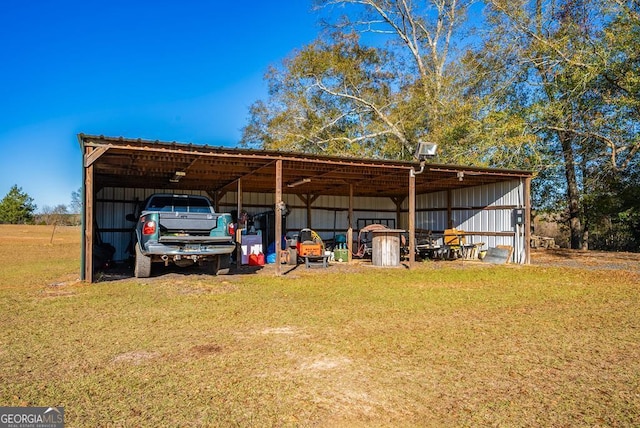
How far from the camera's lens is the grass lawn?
2.92 meters

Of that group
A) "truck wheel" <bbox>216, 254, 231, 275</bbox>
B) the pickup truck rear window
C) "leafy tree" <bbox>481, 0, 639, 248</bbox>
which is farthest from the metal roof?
"leafy tree" <bbox>481, 0, 639, 248</bbox>

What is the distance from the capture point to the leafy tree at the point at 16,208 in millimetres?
46156

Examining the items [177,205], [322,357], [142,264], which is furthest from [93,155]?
[322,357]

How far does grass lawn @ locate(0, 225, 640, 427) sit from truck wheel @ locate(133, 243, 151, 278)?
4.74 feet

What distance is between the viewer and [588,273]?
1133 centimetres

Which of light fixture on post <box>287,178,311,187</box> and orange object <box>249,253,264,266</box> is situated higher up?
light fixture on post <box>287,178,311,187</box>

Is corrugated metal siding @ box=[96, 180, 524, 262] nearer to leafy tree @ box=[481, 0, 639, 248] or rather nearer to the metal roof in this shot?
the metal roof

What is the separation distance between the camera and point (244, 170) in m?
13.0

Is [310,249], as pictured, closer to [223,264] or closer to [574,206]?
[223,264]

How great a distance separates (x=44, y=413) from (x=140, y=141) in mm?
7415

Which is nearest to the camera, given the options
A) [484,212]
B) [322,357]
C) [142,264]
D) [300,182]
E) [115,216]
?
[322,357]

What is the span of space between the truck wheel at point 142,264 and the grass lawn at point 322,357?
56.9 inches

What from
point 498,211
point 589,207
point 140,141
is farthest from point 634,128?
point 140,141

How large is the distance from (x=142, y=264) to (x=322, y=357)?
6605 mm
